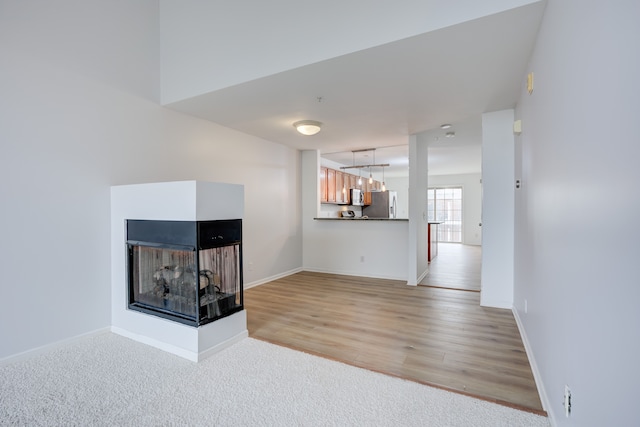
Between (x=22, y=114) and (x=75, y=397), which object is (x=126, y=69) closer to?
(x=22, y=114)

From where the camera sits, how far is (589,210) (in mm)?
1122

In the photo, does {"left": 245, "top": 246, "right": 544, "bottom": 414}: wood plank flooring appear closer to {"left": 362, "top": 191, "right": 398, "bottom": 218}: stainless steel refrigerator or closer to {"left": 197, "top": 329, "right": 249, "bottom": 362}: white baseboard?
{"left": 197, "top": 329, "right": 249, "bottom": 362}: white baseboard

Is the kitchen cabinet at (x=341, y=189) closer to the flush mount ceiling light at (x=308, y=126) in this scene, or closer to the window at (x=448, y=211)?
the flush mount ceiling light at (x=308, y=126)

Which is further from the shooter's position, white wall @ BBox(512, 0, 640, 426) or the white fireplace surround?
the white fireplace surround

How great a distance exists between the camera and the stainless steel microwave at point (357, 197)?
25.6 ft

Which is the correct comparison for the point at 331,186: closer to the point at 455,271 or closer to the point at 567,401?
the point at 455,271

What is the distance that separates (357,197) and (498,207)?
4626 mm

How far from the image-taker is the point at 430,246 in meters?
6.72

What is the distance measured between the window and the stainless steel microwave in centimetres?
371

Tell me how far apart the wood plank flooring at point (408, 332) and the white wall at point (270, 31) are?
2.37 meters

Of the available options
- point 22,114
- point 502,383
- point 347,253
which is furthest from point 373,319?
point 22,114

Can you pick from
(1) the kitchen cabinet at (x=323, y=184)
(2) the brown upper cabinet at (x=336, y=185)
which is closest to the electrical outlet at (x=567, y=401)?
(2) the brown upper cabinet at (x=336, y=185)

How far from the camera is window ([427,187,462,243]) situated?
34.0 ft

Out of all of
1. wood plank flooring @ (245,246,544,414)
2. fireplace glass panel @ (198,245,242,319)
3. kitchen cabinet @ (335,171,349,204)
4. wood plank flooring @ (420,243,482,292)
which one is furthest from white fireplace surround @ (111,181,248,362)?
kitchen cabinet @ (335,171,349,204)
